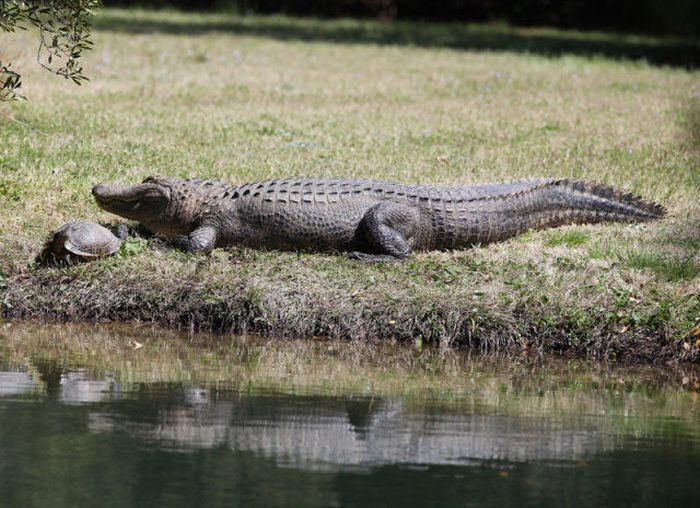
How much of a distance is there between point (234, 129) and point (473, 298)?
5.70 meters

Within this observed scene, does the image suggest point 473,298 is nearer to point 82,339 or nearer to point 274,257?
point 274,257

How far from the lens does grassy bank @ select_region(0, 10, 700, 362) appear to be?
798cm

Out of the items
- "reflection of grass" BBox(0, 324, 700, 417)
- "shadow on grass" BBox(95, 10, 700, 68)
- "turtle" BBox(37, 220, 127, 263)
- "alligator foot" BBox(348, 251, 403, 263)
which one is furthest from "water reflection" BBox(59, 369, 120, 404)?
"shadow on grass" BBox(95, 10, 700, 68)

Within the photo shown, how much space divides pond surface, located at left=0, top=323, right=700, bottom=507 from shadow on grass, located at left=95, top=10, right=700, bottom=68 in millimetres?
16039

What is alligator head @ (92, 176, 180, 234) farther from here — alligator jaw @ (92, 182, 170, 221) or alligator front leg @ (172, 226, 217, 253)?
alligator front leg @ (172, 226, 217, 253)

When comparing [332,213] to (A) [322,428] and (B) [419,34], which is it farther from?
(B) [419,34]

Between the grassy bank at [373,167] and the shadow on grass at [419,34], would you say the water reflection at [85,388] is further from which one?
the shadow on grass at [419,34]

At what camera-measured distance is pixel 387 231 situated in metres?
8.98

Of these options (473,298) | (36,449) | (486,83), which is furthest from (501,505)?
(486,83)

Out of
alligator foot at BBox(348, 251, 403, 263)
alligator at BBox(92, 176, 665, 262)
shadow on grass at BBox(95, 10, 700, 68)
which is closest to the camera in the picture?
alligator foot at BBox(348, 251, 403, 263)

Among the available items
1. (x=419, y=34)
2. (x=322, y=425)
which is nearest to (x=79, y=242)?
(x=322, y=425)

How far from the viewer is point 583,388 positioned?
23.1 ft

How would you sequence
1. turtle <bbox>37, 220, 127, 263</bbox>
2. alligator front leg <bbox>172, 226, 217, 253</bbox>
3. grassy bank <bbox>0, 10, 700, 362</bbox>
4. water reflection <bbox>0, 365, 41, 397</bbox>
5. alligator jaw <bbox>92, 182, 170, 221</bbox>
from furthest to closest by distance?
alligator jaw <bbox>92, 182, 170, 221</bbox>, alligator front leg <bbox>172, 226, 217, 253</bbox>, turtle <bbox>37, 220, 127, 263</bbox>, grassy bank <bbox>0, 10, 700, 362</bbox>, water reflection <bbox>0, 365, 41, 397</bbox>

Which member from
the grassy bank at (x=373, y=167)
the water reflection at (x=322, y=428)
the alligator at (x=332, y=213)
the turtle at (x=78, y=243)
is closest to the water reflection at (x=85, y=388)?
the water reflection at (x=322, y=428)
